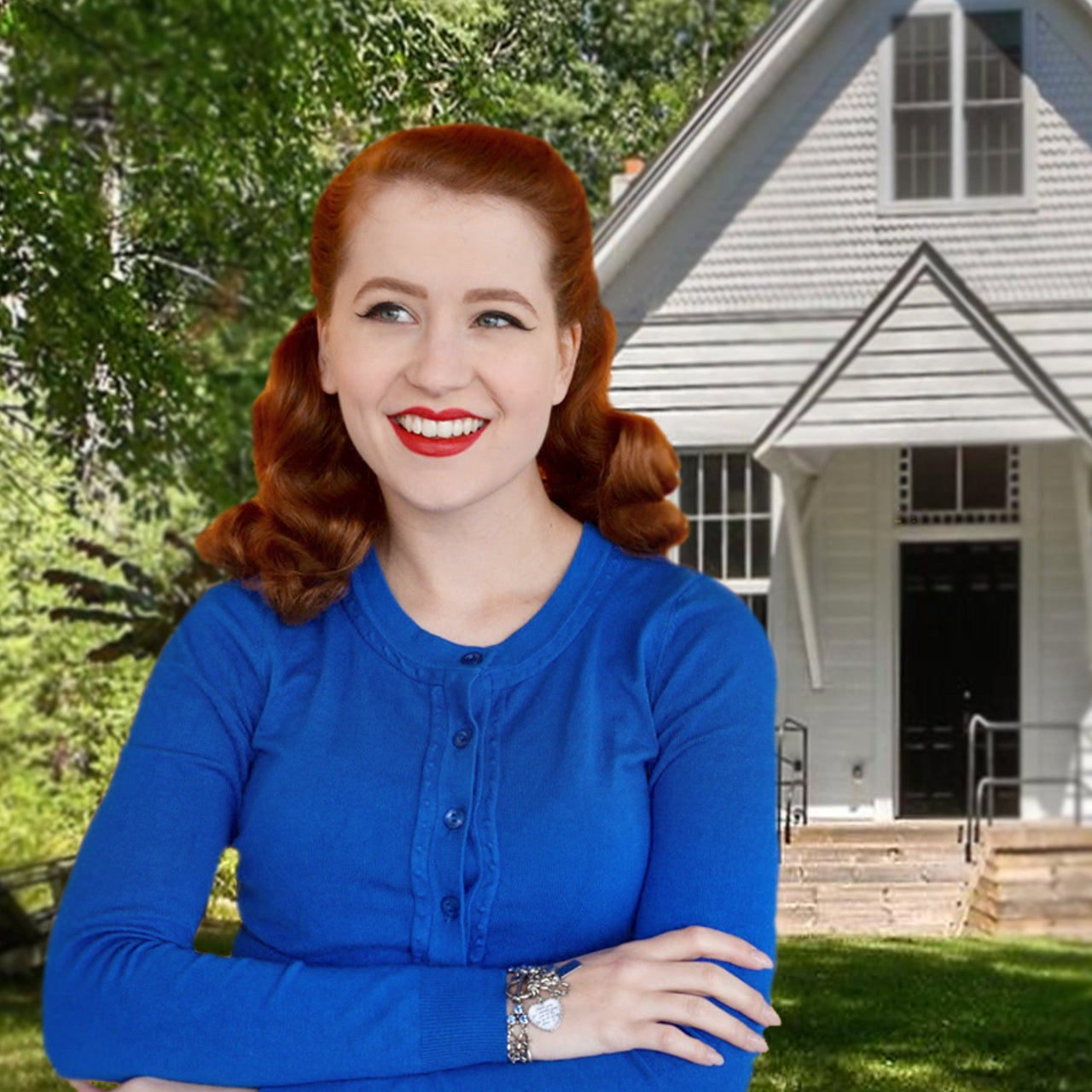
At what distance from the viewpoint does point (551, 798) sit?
5.21ft

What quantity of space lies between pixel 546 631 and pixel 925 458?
4.87ft

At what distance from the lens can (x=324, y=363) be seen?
177 cm

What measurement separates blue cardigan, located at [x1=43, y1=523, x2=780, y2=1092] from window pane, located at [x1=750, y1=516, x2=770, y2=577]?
1256 mm

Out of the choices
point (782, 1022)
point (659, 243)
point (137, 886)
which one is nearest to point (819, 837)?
point (782, 1022)

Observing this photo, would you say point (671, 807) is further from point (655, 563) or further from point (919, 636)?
point (919, 636)

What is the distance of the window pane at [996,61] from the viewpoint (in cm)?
303

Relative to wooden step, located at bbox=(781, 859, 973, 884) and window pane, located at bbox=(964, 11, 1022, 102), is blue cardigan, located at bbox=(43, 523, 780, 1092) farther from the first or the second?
window pane, located at bbox=(964, 11, 1022, 102)

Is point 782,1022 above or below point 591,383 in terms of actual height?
below

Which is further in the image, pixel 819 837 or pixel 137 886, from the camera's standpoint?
pixel 819 837

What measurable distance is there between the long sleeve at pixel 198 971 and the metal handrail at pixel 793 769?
147cm

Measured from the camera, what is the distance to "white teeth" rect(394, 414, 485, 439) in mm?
1638

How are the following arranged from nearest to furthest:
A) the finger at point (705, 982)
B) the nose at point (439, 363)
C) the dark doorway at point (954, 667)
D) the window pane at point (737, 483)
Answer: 1. the finger at point (705, 982)
2. the nose at point (439, 363)
3. the dark doorway at point (954, 667)
4. the window pane at point (737, 483)

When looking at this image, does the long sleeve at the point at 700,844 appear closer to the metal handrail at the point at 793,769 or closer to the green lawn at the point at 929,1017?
the metal handrail at the point at 793,769

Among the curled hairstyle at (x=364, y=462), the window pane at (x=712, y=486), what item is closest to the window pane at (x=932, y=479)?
the window pane at (x=712, y=486)
